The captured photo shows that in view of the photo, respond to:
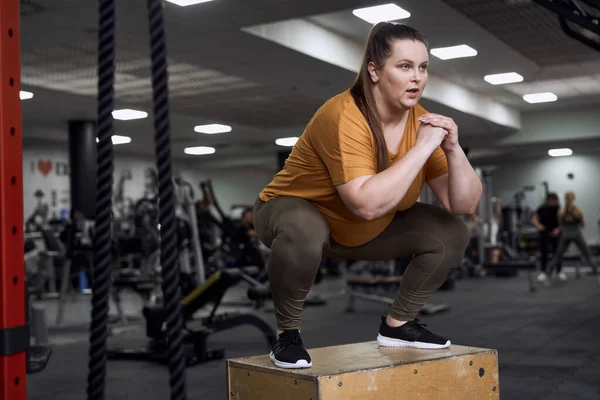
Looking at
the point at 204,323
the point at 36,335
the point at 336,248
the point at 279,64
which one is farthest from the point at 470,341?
the point at 279,64

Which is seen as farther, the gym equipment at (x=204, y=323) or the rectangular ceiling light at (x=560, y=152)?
the rectangular ceiling light at (x=560, y=152)

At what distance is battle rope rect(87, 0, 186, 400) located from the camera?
962 millimetres

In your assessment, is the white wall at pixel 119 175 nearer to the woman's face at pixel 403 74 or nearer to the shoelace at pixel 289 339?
the shoelace at pixel 289 339

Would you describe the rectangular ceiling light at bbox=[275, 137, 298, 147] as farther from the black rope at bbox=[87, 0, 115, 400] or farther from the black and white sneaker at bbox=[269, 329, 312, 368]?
the black rope at bbox=[87, 0, 115, 400]

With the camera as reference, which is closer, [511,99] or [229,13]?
[229,13]

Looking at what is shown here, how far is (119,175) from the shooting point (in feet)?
55.0

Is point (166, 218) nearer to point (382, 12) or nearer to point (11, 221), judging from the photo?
point (11, 221)

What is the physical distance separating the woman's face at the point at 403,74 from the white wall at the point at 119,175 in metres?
10.6

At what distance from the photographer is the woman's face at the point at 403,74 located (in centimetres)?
183

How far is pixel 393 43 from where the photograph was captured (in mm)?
1842

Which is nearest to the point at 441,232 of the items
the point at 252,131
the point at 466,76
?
the point at 466,76

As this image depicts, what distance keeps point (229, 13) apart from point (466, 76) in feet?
17.2

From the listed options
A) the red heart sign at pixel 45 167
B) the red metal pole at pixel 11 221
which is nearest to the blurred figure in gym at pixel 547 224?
the red metal pole at pixel 11 221

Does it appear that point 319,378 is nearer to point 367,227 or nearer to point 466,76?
point 367,227
